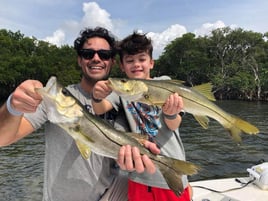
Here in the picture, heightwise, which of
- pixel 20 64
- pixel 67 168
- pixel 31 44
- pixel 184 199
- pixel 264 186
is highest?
pixel 31 44

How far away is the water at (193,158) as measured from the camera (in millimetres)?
10398

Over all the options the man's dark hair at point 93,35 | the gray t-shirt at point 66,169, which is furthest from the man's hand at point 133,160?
the man's dark hair at point 93,35

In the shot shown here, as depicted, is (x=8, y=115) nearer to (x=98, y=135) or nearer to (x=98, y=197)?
(x=98, y=135)

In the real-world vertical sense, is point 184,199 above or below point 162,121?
below

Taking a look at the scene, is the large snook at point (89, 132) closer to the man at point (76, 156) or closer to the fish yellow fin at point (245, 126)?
the man at point (76, 156)

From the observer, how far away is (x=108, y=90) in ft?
10.0

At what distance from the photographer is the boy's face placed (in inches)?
152

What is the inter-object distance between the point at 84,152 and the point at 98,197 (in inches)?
Answer: 37.6

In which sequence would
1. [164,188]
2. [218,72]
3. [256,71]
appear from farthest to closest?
[218,72], [256,71], [164,188]

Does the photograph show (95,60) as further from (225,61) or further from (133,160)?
(225,61)

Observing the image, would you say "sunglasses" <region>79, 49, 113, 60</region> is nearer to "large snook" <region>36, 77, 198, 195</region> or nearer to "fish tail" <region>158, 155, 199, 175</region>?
"large snook" <region>36, 77, 198, 195</region>

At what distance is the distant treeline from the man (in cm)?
4450

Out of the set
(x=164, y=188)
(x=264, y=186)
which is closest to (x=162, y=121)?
(x=164, y=188)

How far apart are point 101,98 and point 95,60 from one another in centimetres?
61
